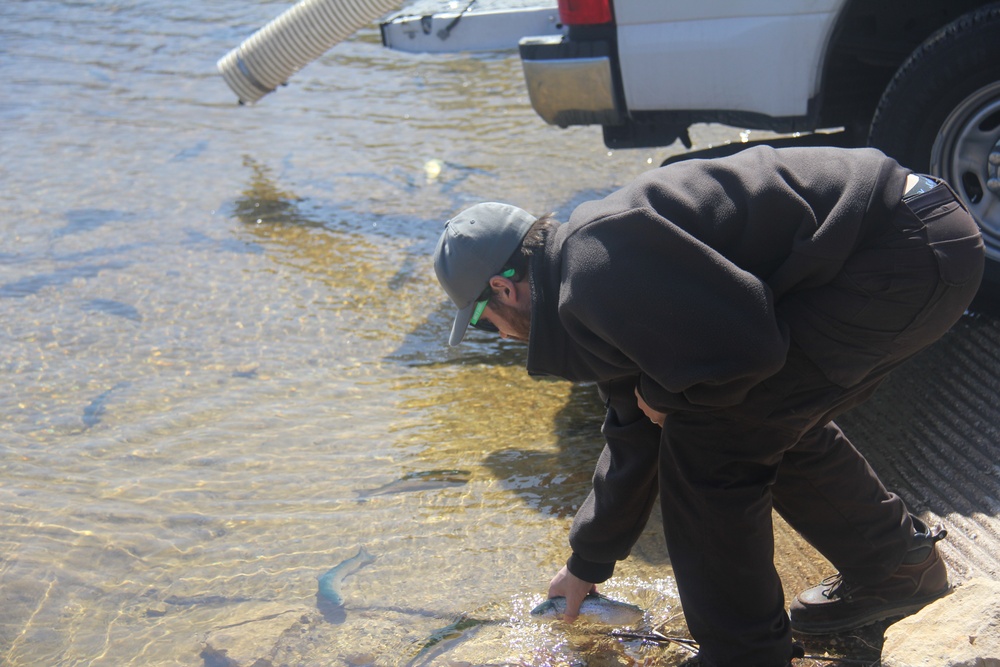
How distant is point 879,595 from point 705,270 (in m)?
1.24

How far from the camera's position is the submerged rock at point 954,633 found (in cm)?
214

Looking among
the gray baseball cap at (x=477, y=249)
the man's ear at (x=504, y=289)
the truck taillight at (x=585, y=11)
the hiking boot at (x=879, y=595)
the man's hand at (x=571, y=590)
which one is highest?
the truck taillight at (x=585, y=11)

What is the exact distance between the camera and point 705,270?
1.96m

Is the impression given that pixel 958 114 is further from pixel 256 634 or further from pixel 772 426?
pixel 256 634

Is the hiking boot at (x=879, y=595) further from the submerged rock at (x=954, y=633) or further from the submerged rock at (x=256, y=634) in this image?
the submerged rock at (x=256, y=634)

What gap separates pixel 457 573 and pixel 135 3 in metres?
10.8

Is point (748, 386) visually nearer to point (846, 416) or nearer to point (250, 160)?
point (846, 416)

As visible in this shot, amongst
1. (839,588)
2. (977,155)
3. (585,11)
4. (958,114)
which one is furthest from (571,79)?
(839,588)

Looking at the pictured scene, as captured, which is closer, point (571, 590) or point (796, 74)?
point (571, 590)

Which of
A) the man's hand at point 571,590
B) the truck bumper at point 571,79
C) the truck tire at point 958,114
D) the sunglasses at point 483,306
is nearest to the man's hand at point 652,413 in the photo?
the sunglasses at point 483,306

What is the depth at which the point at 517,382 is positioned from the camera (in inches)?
165

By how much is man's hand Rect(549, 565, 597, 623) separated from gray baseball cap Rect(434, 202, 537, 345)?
2.72 feet

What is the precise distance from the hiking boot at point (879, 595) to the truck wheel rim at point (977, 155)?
1695mm

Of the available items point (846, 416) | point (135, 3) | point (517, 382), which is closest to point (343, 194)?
point (517, 382)
